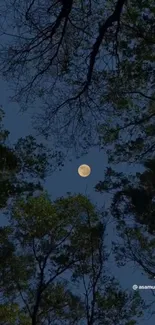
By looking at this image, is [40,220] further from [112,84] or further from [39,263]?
[112,84]

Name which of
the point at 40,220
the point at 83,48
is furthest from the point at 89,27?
the point at 40,220

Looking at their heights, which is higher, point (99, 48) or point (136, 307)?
point (99, 48)

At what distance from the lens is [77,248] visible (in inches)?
640

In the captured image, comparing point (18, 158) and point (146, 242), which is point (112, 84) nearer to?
point (18, 158)

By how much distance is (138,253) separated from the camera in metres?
13.4

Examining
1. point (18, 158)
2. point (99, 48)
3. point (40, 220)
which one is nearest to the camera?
point (99, 48)

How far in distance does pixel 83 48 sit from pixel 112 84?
100 cm

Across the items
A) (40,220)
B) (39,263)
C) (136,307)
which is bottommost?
(136,307)

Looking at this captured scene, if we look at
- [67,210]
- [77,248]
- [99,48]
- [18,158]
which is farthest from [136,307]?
[99,48]

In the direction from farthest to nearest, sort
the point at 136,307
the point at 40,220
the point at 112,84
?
the point at 136,307, the point at 40,220, the point at 112,84

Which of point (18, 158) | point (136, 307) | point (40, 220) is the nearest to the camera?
point (18, 158)

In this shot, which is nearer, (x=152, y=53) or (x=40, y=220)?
(x=152, y=53)

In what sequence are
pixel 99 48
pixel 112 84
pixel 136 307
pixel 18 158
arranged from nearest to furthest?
1. pixel 99 48
2. pixel 112 84
3. pixel 18 158
4. pixel 136 307

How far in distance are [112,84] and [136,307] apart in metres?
10.0
